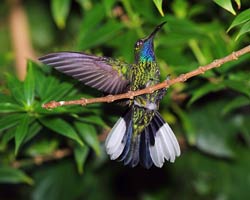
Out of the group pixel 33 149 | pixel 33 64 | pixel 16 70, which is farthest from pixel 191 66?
pixel 16 70

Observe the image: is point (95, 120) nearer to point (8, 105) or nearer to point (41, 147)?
point (8, 105)

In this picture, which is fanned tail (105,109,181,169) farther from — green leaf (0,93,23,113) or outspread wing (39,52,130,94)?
green leaf (0,93,23,113)

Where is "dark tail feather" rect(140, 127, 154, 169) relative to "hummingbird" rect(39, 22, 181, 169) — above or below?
below

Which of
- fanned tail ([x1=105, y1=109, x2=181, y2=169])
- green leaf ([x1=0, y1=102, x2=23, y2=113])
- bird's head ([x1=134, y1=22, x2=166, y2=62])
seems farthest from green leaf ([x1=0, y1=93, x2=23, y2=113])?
bird's head ([x1=134, y1=22, x2=166, y2=62])

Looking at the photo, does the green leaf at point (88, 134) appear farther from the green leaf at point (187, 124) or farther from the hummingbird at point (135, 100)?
the green leaf at point (187, 124)

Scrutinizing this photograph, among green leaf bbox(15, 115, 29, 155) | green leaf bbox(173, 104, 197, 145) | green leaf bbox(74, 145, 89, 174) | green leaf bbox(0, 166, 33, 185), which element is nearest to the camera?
green leaf bbox(15, 115, 29, 155)

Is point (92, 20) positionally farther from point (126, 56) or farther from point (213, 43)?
point (213, 43)

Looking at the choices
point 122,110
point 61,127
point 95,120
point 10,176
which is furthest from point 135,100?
point 10,176
